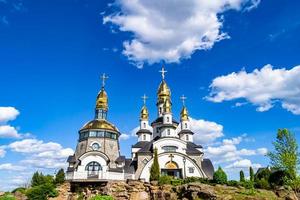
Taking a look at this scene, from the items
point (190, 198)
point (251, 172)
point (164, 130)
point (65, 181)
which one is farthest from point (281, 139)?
point (65, 181)

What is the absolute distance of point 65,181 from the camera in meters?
42.9

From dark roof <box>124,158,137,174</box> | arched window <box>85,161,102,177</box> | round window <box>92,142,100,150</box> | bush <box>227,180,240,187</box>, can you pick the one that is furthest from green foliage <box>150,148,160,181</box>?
bush <box>227,180,240,187</box>

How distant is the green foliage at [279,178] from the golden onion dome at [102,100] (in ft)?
88.9

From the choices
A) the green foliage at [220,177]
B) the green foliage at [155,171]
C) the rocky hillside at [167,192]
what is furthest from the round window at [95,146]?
the green foliage at [220,177]

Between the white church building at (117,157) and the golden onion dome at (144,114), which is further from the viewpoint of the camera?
the golden onion dome at (144,114)

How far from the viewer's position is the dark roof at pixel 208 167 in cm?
4930

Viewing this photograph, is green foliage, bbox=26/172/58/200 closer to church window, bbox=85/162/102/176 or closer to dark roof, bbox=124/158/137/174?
church window, bbox=85/162/102/176

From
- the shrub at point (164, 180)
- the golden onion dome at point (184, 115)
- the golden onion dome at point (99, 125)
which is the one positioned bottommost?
the shrub at point (164, 180)

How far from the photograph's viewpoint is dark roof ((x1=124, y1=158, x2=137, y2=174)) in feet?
157

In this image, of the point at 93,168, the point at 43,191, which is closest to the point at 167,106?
the point at 93,168

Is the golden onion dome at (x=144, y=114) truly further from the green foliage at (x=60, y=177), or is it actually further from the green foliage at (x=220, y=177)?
the green foliage at (x=220, y=177)

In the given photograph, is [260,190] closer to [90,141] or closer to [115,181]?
[115,181]

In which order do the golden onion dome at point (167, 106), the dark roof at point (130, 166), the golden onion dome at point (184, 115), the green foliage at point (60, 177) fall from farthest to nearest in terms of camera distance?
1. the golden onion dome at point (184, 115)
2. the golden onion dome at point (167, 106)
3. the dark roof at point (130, 166)
4. the green foliage at point (60, 177)

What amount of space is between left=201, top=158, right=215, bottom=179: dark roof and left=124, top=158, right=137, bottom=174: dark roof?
1079 centimetres
